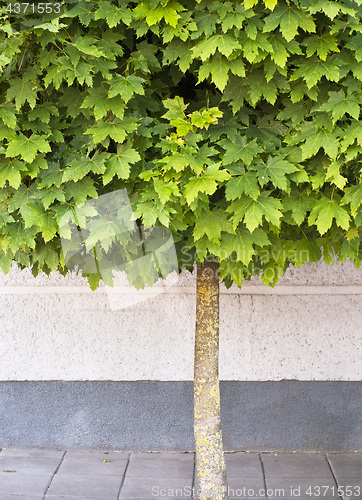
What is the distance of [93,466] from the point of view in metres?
4.18

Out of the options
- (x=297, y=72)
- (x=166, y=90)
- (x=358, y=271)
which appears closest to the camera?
(x=297, y=72)

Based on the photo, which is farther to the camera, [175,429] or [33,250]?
[175,429]

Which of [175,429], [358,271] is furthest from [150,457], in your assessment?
[358,271]

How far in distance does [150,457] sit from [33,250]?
249 centimetres

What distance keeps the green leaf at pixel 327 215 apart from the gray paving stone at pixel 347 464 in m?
2.54

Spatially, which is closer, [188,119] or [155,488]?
[188,119]

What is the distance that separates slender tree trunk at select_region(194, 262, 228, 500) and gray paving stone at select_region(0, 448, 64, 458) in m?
1.81

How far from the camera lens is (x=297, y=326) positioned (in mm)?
4344

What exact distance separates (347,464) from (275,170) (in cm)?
293

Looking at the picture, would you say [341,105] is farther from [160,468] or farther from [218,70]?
[160,468]

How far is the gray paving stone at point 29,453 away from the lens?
14.4ft

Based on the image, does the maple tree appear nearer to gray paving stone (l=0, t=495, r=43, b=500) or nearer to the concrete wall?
the concrete wall

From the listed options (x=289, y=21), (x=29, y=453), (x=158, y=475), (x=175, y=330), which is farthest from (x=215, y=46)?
(x=29, y=453)

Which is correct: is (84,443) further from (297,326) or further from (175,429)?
(297,326)
